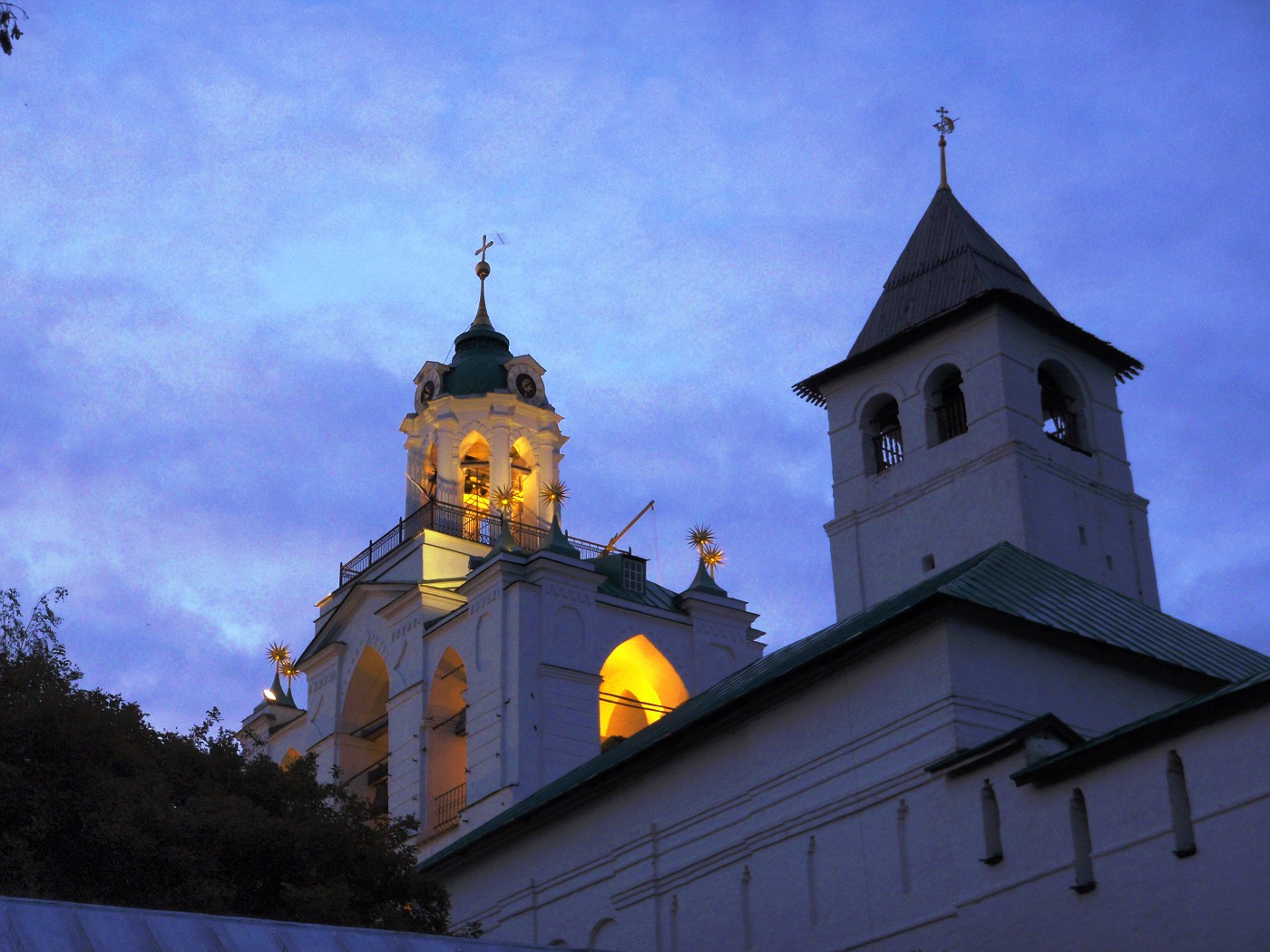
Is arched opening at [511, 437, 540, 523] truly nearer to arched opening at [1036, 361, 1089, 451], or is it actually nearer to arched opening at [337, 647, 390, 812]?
arched opening at [337, 647, 390, 812]

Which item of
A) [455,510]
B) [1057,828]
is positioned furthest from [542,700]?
[1057,828]

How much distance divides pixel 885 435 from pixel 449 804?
12482 millimetres

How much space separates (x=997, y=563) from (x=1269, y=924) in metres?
9.52

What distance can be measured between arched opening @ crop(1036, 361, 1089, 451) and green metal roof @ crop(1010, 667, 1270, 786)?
617 inches

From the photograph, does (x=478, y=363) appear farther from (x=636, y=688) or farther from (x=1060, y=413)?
(x=1060, y=413)

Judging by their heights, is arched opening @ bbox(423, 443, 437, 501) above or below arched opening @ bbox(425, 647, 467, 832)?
above

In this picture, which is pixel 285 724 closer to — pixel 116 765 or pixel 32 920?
pixel 116 765

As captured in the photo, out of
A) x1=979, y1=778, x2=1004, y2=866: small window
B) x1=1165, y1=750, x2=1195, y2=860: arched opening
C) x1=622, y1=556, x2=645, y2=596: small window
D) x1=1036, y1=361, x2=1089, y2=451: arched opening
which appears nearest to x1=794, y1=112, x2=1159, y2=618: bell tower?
x1=1036, y1=361, x2=1089, y2=451: arched opening

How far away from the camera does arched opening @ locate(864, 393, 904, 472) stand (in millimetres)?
36312

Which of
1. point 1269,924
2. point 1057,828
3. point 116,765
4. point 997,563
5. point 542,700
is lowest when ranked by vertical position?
point 1269,924

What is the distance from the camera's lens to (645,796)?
28656 millimetres

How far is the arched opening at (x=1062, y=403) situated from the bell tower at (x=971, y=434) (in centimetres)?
2

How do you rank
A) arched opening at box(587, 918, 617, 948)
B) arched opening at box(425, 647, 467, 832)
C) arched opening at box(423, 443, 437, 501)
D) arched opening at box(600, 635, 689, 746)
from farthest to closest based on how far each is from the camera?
arched opening at box(423, 443, 437, 501) → arched opening at box(600, 635, 689, 746) → arched opening at box(425, 647, 467, 832) → arched opening at box(587, 918, 617, 948)

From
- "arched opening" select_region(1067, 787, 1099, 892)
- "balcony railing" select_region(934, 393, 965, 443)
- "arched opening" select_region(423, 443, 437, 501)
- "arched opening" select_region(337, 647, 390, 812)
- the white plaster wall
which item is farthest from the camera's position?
"arched opening" select_region(423, 443, 437, 501)
